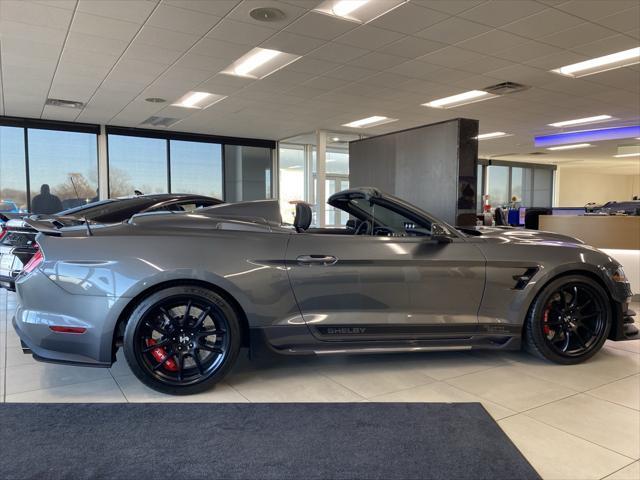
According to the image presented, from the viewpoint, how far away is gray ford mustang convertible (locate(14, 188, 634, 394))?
2.42 meters

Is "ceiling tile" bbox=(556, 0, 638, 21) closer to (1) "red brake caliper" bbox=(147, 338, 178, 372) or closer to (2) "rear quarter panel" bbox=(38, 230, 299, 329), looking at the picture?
(2) "rear quarter panel" bbox=(38, 230, 299, 329)

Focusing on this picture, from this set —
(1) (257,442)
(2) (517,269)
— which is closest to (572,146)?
(2) (517,269)

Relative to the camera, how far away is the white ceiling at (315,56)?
4.71m

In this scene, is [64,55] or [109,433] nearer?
[109,433]

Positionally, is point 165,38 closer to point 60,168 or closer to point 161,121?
point 161,121

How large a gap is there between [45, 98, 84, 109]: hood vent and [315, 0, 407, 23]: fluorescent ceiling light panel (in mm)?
6025

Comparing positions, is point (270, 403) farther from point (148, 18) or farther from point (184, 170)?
point (184, 170)

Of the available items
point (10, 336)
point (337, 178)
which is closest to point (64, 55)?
point (10, 336)

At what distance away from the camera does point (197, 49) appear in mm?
5793

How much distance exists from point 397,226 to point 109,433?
2.27 meters

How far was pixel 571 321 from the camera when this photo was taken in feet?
10.1

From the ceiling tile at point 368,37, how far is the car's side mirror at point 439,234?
10.4 feet

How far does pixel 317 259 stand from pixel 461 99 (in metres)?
6.97

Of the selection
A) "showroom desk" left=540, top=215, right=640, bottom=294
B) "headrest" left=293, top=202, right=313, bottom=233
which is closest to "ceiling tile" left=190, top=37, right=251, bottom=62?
"headrest" left=293, top=202, right=313, bottom=233
